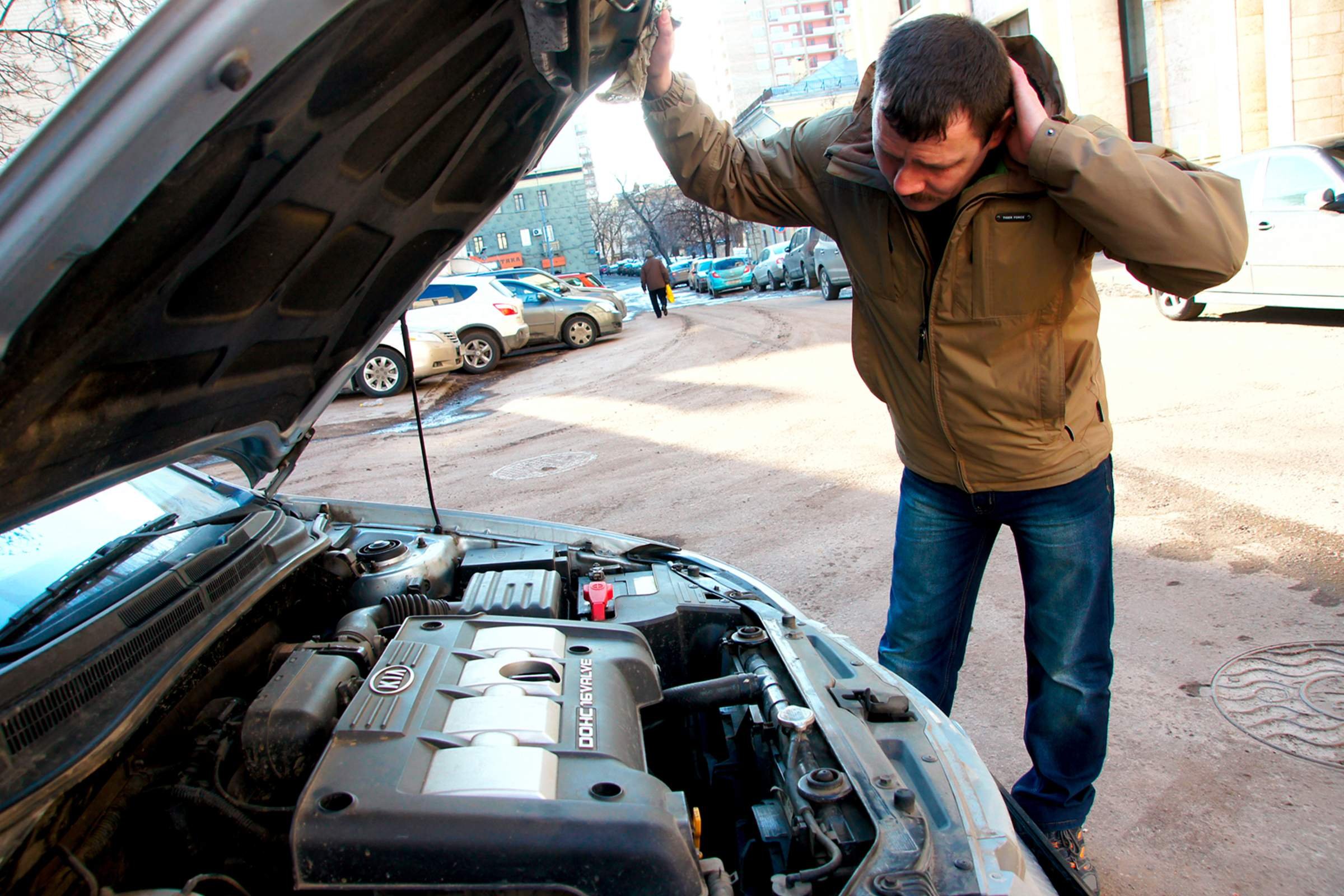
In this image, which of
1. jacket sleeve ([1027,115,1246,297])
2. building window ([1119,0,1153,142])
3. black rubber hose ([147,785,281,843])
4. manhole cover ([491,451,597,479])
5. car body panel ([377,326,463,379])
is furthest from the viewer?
building window ([1119,0,1153,142])

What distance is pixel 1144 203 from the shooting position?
5.83 ft

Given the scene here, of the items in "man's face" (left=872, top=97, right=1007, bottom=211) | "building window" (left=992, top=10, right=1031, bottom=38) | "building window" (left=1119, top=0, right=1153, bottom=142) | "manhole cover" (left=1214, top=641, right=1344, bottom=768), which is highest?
"building window" (left=992, top=10, right=1031, bottom=38)

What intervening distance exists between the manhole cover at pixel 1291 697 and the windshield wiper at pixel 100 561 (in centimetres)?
300

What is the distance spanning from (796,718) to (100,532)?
1670 millimetres

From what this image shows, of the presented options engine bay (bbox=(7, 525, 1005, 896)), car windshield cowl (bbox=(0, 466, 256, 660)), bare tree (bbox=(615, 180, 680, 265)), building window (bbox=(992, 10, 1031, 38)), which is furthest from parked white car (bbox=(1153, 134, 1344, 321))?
bare tree (bbox=(615, 180, 680, 265))

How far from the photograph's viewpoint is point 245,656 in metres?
2.05

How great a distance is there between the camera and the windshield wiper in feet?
5.44

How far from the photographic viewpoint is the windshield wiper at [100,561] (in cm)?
166

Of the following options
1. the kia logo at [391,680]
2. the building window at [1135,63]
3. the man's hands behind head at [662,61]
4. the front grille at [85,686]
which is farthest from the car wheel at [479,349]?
the building window at [1135,63]

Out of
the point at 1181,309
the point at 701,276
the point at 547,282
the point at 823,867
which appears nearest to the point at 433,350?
the point at 547,282

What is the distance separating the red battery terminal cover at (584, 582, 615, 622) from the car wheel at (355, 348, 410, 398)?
10.1m

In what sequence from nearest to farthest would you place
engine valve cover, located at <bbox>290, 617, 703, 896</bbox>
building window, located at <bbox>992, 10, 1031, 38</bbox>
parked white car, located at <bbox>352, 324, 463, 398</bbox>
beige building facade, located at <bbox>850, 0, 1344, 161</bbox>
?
engine valve cover, located at <bbox>290, 617, 703, 896</bbox>, parked white car, located at <bbox>352, 324, 463, 398</bbox>, beige building facade, located at <bbox>850, 0, 1344, 161</bbox>, building window, located at <bbox>992, 10, 1031, 38</bbox>

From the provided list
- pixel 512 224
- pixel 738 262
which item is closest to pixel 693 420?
pixel 738 262

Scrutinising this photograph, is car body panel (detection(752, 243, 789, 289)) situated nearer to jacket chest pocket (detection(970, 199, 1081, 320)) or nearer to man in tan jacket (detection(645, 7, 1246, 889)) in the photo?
man in tan jacket (detection(645, 7, 1246, 889))
